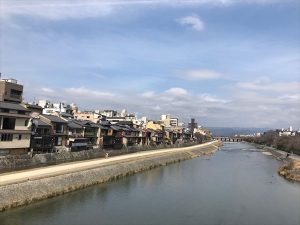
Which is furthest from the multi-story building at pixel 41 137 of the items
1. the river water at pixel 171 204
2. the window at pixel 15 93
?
the window at pixel 15 93

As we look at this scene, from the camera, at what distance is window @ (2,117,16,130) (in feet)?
108

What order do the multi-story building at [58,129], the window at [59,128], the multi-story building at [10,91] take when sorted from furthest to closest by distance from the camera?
the multi-story building at [10,91] < the window at [59,128] < the multi-story building at [58,129]

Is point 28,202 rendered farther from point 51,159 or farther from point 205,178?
point 205,178

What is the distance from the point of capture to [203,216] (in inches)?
942

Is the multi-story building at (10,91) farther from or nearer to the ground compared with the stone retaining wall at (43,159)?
farther from the ground

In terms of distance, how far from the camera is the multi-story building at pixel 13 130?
106ft

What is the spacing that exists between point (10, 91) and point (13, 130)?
15994mm

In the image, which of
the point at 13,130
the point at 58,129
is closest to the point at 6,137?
the point at 13,130

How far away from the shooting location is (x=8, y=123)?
3341 cm

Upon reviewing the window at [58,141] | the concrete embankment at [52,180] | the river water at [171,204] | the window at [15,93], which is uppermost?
the window at [15,93]

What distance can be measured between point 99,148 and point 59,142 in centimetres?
945

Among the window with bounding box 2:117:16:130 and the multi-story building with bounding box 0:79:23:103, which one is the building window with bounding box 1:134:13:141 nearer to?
the window with bounding box 2:117:16:130

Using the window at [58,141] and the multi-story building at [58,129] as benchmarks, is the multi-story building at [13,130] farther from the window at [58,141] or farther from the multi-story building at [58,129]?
the window at [58,141]

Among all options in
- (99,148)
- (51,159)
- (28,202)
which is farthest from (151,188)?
(99,148)
